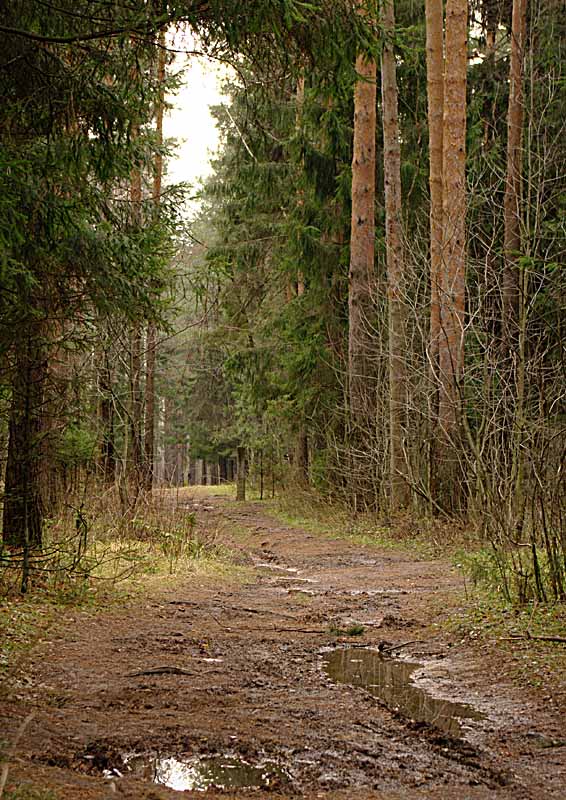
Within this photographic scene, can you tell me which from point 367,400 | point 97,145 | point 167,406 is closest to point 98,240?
point 97,145

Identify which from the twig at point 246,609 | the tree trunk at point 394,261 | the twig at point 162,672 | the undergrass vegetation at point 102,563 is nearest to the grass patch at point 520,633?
the twig at point 246,609

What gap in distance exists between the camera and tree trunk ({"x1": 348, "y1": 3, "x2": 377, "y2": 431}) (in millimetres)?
19500

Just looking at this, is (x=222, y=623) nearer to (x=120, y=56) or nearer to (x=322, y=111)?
(x=120, y=56)

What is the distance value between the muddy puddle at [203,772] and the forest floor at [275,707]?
0.01m

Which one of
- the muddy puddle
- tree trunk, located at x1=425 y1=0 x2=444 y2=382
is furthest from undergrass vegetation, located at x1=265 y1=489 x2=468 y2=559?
the muddy puddle

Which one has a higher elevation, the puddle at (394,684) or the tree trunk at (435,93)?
the tree trunk at (435,93)

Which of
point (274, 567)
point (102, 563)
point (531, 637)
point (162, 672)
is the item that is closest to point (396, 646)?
point (531, 637)

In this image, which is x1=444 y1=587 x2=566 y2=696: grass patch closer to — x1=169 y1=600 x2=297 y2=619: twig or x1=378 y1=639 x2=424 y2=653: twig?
x1=378 y1=639 x2=424 y2=653: twig

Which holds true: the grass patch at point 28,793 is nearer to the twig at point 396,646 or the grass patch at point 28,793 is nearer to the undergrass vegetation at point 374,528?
the twig at point 396,646

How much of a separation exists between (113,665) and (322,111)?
681 inches

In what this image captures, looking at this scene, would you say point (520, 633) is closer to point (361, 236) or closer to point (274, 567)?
point (274, 567)

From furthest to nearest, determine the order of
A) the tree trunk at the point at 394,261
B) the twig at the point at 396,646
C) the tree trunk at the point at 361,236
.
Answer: the tree trunk at the point at 361,236, the tree trunk at the point at 394,261, the twig at the point at 396,646

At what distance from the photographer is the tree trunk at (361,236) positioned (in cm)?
1950

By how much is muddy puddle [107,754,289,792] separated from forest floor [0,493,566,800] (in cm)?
1
